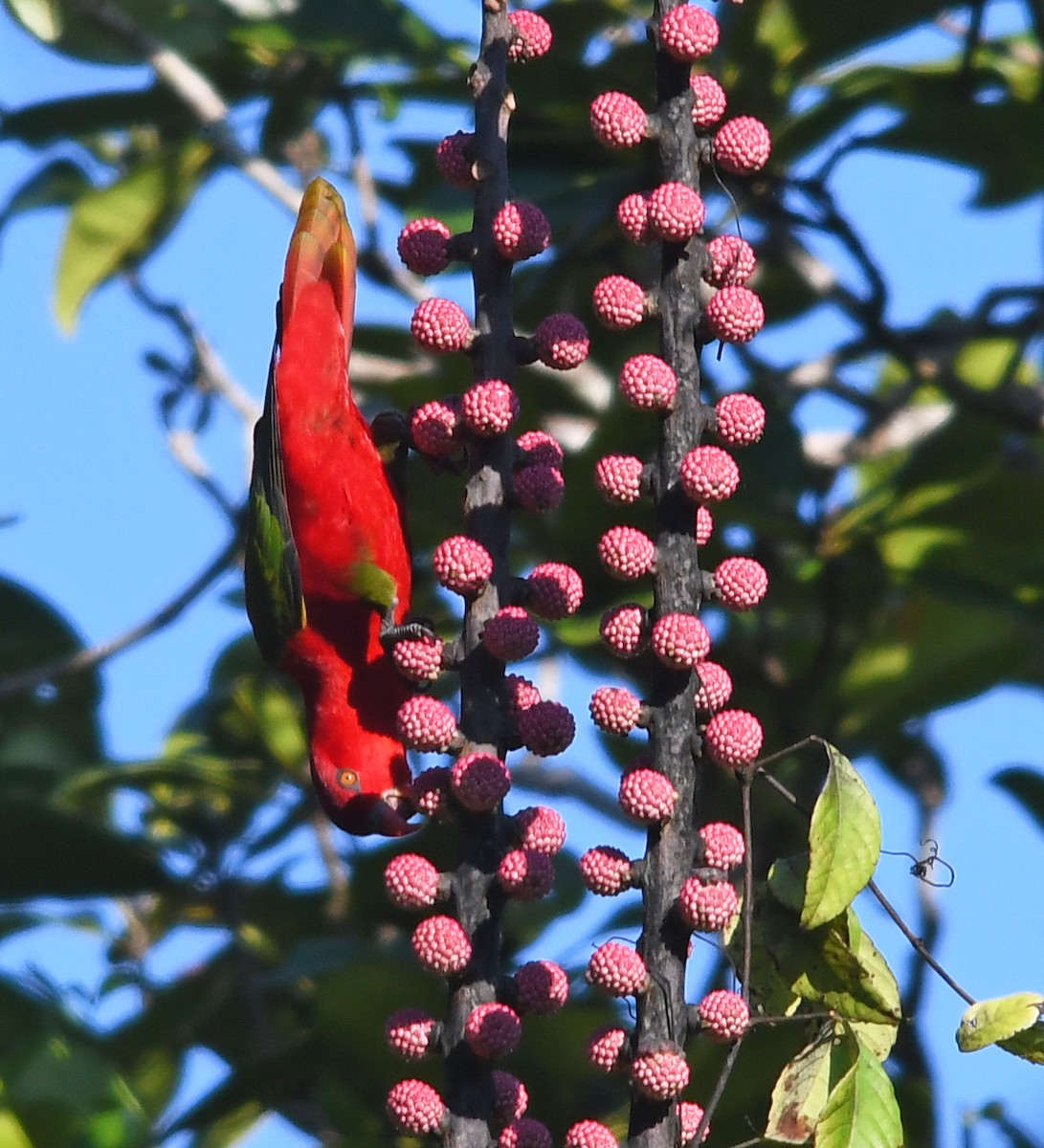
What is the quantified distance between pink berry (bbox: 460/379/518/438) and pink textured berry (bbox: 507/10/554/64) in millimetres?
357

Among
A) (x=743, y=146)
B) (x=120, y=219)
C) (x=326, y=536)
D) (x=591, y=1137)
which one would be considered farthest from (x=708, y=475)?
(x=120, y=219)

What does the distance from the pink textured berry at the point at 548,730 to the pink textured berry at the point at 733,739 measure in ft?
0.45

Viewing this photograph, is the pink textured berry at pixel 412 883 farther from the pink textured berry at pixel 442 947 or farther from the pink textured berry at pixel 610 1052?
the pink textured berry at pixel 610 1052

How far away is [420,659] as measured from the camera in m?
1.77

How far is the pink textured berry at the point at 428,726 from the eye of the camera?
1604mm

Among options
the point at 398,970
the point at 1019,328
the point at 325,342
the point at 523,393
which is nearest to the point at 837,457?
the point at 1019,328

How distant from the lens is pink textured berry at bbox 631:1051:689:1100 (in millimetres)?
1398

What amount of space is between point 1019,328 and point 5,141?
2462 mm

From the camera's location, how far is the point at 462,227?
3.18 metres

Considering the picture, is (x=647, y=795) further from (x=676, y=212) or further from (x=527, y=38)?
(x=527, y=38)

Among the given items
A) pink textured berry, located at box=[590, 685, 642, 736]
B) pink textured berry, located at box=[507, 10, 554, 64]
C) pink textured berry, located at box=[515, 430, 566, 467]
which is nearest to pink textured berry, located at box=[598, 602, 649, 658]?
pink textured berry, located at box=[590, 685, 642, 736]

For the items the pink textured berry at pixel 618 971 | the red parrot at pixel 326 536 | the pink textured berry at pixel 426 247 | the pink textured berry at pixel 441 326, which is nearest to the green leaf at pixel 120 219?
the red parrot at pixel 326 536

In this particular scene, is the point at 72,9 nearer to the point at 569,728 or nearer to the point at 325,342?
the point at 325,342

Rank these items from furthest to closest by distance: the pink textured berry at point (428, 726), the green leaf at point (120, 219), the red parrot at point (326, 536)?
the green leaf at point (120, 219)
the red parrot at point (326, 536)
the pink textured berry at point (428, 726)
